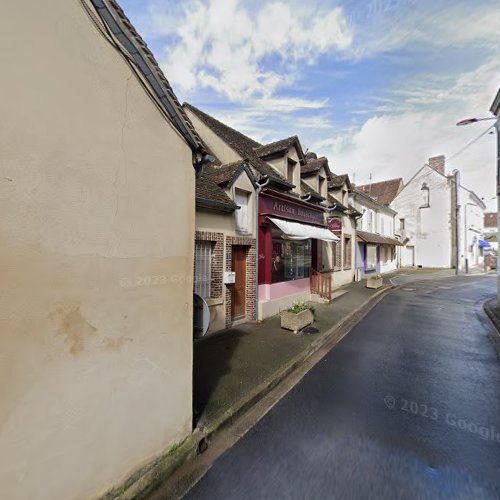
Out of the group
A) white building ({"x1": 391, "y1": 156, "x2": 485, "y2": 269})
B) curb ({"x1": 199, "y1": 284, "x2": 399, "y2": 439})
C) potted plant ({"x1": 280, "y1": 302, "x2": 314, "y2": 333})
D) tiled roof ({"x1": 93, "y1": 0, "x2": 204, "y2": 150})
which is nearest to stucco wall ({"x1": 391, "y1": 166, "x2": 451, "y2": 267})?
white building ({"x1": 391, "y1": 156, "x2": 485, "y2": 269})

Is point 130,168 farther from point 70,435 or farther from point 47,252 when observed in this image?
point 70,435

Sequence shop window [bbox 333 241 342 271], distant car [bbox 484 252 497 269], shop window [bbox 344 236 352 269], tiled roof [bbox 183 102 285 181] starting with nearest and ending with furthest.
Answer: tiled roof [bbox 183 102 285 181]
shop window [bbox 333 241 342 271]
shop window [bbox 344 236 352 269]
distant car [bbox 484 252 497 269]

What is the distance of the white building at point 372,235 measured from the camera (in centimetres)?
1909

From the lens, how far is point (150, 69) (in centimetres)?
275

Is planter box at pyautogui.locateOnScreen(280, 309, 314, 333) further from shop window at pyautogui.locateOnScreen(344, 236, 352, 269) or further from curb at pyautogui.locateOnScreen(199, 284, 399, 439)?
shop window at pyautogui.locateOnScreen(344, 236, 352, 269)

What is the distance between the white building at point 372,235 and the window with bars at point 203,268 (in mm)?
14061

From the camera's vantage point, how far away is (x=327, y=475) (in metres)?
2.87

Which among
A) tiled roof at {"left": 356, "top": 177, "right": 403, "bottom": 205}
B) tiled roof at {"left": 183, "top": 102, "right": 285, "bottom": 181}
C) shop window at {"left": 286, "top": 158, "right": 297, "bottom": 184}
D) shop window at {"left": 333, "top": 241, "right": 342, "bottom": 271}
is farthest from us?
tiled roof at {"left": 356, "top": 177, "right": 403, "bottom": 205}

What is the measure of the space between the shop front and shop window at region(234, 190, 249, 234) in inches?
24.0

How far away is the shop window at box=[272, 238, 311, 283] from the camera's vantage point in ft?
32.2

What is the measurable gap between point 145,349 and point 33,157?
78.2 inches

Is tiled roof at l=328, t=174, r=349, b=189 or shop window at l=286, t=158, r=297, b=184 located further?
tiled roof at l=328, t=174, r=349, b=189

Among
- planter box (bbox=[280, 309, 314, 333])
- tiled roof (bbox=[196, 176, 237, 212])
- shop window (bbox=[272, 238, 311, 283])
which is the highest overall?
tiled roof (bbox=[196, 176, 237, 212])

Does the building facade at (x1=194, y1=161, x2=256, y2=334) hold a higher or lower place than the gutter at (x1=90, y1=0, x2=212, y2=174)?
lower
